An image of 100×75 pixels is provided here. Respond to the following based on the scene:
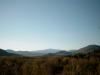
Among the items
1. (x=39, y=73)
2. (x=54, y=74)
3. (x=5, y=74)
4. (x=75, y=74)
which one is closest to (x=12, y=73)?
(x=5, y=74)

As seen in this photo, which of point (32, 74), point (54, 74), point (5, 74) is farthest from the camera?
point (54, 74)

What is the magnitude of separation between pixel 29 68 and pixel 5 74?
1103 millimetres

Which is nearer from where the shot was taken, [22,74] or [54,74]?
[22,74]

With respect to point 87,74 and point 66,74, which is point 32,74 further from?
point 87,74

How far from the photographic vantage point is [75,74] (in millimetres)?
6289

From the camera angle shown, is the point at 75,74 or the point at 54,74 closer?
the point at 75,74

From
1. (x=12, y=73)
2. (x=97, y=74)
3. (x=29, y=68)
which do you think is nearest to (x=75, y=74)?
(x=97, y=74)

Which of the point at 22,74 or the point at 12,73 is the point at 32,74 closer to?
the point at 22,74

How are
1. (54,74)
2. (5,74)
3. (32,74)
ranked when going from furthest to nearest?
(54,74)
(5,74)
(32,74)

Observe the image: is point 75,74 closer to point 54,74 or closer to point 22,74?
point 54,74

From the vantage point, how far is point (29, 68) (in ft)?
22.1

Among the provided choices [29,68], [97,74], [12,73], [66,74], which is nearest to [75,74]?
[66,74]

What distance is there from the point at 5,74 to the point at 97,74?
4069 mm

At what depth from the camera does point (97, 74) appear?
6160mm
